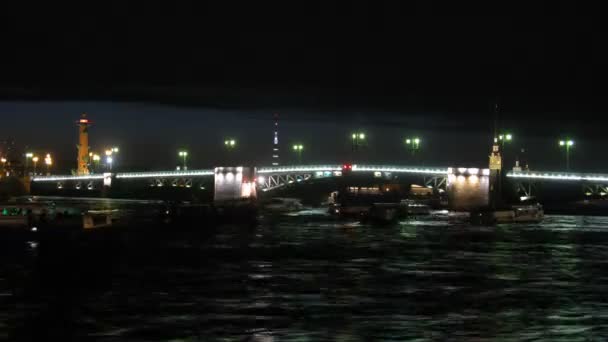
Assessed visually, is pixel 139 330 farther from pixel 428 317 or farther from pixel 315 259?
pixel 315 259

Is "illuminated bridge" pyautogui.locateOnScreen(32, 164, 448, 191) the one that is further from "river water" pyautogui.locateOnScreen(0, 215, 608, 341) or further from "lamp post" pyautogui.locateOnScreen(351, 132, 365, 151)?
"river water" pyautogui.locateOnScreen(0, 215, 608, 341)

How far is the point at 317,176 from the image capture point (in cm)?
15962

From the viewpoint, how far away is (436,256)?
4588cm

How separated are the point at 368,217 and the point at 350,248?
36.3m

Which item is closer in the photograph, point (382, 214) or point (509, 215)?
point (382, 214)

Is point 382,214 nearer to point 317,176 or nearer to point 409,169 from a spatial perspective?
point 409,169

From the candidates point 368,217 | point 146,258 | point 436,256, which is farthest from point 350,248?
point 368,217

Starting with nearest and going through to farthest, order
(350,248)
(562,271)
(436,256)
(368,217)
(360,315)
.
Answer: (360,315) < (562,271) < (436,256) < (350,248) < (368,217)

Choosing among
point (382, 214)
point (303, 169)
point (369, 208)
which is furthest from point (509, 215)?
point (303, 169)

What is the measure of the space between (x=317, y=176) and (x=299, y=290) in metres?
128

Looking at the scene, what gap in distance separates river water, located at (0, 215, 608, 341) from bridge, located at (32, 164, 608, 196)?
65.3m

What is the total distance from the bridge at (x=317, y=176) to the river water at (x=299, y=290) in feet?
214

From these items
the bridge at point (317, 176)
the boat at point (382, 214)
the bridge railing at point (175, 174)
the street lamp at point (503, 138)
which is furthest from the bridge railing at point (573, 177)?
the bridge railing at point (175, 174)

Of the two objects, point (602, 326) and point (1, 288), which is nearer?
point (602, 326)
